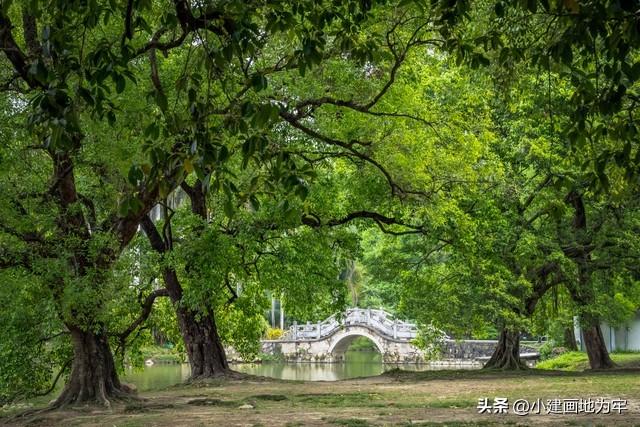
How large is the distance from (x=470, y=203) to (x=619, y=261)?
12.9 feet

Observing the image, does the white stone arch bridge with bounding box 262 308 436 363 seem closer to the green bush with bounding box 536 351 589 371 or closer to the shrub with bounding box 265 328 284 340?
the shrub with bounding box 265 328 284 340

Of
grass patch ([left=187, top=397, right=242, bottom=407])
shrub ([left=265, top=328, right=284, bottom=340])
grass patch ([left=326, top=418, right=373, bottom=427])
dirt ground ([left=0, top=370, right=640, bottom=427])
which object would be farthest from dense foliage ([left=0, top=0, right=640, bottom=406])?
shrub ([left=265, top=328, right=284, bottom=340])

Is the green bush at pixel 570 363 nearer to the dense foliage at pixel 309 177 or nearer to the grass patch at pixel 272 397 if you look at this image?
the dense foliage at pixel 309 177

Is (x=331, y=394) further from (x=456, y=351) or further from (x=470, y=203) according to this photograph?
(x=456, y=351)

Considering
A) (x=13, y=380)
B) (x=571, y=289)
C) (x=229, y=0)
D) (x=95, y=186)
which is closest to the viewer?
(x=229, y=0)

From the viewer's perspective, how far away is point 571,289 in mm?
19297

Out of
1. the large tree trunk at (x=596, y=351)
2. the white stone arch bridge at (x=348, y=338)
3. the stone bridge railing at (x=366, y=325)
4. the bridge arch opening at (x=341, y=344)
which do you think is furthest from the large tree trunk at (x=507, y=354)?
the bridge arch opening at (x=341, y=344)

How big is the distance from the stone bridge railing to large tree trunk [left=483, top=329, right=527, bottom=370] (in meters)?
18.4

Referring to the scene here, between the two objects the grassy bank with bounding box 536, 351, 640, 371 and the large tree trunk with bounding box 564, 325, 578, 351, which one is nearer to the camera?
the grassy bank with bounding box 536, 351, 640, 371

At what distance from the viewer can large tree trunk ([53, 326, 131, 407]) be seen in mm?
12445

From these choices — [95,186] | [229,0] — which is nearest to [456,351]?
[95,186]

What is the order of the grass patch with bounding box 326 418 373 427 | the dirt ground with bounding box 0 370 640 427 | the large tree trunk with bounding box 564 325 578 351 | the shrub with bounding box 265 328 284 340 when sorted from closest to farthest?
the grass patch with bounding box 326 418 373 427 < the dirt ground with bounding box 0 370 640 427 < the large tree trunk with bounding box 564 325 578 351 < the shrub with bounding box 265 328 284 340

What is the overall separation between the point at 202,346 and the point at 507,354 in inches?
329

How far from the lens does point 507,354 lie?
20.8m
